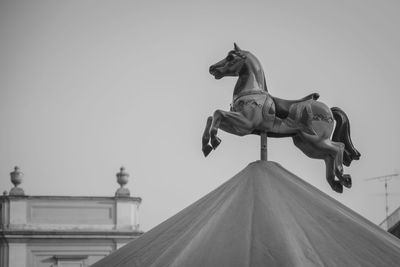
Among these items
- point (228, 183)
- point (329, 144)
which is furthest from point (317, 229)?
point (329, 144)

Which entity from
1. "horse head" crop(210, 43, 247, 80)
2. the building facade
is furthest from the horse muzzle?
the building facade

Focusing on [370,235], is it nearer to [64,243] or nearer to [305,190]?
[305,190]

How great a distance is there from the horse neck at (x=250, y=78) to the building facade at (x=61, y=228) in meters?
31.1

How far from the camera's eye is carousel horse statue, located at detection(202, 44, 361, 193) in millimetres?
5902

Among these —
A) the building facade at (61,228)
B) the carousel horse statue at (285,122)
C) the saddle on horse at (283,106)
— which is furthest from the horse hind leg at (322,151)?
the building facade at (61,228)

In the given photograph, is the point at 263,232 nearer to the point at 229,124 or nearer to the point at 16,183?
the point at 229,124

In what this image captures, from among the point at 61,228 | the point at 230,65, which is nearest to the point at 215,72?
the point at 230,65

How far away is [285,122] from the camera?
605 centimetres

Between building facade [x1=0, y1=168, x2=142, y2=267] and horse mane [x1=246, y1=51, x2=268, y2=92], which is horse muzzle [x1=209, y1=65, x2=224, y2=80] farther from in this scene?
building facade [x1=0, y1=168, x2=142, y2=267]

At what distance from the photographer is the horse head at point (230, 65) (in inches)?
247

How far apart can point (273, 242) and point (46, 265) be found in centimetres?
3374

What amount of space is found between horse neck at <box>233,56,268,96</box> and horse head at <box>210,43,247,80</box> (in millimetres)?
38

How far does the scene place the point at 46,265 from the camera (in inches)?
1486

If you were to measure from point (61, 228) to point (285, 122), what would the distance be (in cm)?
3169
